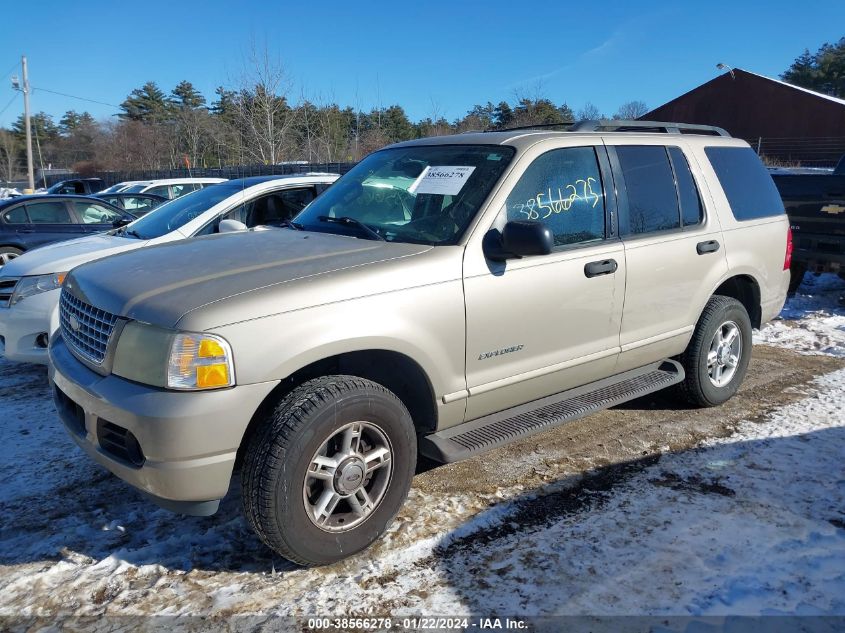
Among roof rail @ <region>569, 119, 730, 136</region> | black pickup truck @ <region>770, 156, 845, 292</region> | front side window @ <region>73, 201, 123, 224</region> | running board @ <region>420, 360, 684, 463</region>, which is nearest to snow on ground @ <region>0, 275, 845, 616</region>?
running board @ <region>420, 360, 684, 463</region>

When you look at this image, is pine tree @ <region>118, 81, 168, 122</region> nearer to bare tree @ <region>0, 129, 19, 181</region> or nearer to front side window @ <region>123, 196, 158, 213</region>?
bare tree @ <region>0, 129, 19, 181</region>

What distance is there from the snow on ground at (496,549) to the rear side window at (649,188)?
1.50 metres

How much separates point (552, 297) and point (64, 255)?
422 cm

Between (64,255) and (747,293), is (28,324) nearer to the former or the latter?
(64,255)

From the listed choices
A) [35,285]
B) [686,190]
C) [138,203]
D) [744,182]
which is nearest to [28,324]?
[35,285]

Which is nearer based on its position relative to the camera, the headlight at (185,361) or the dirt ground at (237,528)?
the headlight at (185,361)

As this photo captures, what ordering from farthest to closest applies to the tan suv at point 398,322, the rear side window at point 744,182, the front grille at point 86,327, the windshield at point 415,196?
the rear side window at point 744,182 → the windshield at point 415,196 → the front grille at point 86,327 → the tan suv at point 398,322

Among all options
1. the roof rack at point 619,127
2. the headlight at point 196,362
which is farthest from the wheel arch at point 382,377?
the roof rack at point 619,127

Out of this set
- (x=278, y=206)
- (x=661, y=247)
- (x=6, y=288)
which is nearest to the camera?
(x=661, y=247)

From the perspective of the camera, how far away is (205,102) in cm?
6919

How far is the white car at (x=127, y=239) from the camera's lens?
201 inches

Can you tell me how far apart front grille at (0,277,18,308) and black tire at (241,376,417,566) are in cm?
360

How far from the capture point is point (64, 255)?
550 centimetres

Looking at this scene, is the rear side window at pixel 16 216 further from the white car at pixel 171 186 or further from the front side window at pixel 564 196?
the front side window at pixel 564 196
